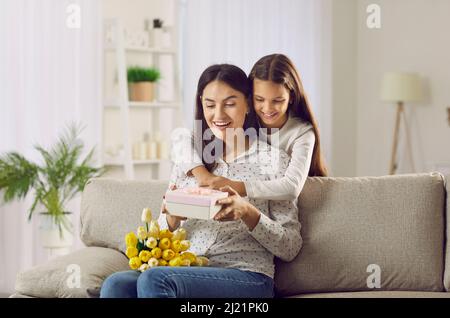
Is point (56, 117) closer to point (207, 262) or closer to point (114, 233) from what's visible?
point (114, 233)

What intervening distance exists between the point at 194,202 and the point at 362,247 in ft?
2.12

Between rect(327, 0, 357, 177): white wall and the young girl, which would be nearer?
the young girl

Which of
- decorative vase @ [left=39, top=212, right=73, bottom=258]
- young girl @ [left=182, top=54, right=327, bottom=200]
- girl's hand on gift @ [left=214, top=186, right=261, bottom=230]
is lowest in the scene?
decorative vase @ [left=39, top=212, right=73, bottom=258]

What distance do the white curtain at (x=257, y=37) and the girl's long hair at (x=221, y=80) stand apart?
2.44 metres

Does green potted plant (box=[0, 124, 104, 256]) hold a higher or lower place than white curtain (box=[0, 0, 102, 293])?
lower

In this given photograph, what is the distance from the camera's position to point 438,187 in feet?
8.03

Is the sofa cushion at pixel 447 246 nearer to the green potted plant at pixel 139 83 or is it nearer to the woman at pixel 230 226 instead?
the woman at pixel 230 226

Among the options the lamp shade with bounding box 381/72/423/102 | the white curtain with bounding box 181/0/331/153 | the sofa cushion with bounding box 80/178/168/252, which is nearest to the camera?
the sofa cushion with bounding box 80/178/168/252

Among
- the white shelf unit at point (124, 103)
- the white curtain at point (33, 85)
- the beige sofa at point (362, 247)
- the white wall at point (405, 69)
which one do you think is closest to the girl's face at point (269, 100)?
the beige sofa at point (362, 247)

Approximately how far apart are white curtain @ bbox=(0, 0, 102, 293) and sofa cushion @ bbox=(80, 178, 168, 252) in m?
1.51

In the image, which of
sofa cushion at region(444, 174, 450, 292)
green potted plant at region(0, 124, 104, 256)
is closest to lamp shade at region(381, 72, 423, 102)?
green potted plant at region(0, 124, 104, 256)

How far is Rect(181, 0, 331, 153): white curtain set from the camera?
15.7 ft

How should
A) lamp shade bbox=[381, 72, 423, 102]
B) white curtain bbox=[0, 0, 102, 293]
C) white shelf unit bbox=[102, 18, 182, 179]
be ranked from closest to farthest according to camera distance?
white curtain bbox=[0, 0, 102, 293], white shelf unit bbox=[102, 18, 182, 179], lamp shade bbox=[381, 72, 423, 102]

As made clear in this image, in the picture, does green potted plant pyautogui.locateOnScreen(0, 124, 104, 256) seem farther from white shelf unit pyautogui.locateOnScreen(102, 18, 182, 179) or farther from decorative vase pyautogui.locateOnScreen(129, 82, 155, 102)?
decorative vase pyautogui.locateOnScreen(129, 82, 155, 102)
